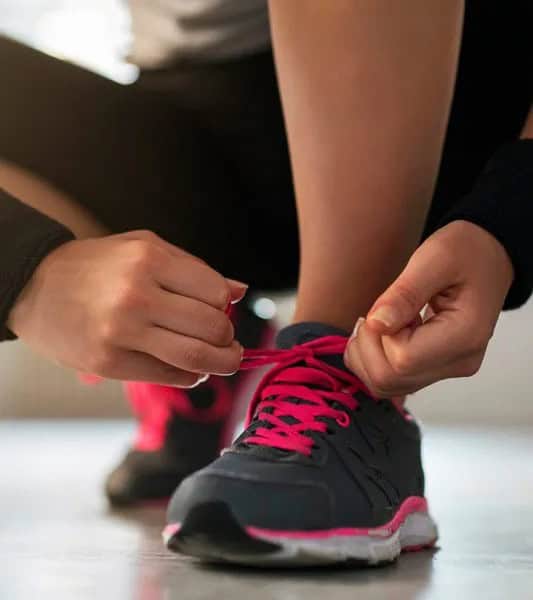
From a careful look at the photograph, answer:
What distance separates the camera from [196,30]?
1.04m

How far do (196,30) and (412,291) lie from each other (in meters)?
0.56

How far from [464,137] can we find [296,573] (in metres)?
0.46

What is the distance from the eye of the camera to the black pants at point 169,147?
39.3 inches

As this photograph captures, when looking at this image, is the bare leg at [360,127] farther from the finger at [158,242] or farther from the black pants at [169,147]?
the black pants at [169,147]

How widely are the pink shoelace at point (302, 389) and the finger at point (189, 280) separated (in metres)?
0.08

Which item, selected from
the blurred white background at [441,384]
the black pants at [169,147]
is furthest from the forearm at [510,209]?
the blurred white background at [441,384]

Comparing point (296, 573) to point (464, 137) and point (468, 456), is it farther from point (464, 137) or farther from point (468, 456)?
point (468, 456)

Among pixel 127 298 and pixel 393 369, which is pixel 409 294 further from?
pixel 127 298

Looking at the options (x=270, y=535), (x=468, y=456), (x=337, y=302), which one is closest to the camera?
(x=270, y=535)

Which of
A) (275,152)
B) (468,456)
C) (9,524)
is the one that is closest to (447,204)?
(275,152)

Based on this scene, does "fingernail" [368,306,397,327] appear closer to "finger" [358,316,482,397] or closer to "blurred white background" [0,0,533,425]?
"finger" [358,316,482,397]

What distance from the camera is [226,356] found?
1.99ft

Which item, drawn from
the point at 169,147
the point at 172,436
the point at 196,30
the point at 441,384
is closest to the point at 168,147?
the point at 169,147

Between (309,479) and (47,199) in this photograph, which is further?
(47,199)
